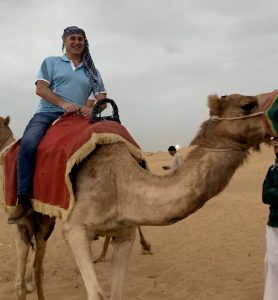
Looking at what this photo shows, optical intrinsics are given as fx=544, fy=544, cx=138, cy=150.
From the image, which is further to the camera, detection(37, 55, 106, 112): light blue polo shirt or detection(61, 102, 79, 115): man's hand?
detection(37, 55, 106, 112): light blue polo shirt

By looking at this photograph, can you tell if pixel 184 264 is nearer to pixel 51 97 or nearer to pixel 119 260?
pixel 119 260

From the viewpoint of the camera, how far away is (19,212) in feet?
16.5

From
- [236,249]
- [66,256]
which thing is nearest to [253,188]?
[236,249]

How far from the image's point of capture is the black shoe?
4996 mm

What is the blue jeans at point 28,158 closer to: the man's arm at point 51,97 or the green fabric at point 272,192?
the man's arm at point 51,97

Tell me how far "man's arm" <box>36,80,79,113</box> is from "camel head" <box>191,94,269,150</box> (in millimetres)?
1549

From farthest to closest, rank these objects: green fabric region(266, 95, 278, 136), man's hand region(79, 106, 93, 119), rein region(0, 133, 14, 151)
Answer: rein region(0, 133, 14, 151)
man's hand region(79, 106, 93, 119)
green fabric region(266, 95, 278, 136)

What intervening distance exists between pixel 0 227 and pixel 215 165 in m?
9.36

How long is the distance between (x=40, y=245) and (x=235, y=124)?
3.04 metres

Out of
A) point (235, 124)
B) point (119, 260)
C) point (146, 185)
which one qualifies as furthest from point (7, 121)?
point (235, 124)

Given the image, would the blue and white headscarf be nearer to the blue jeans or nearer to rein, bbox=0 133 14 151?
the blue jeans

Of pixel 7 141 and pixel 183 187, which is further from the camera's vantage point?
pixel 7 141

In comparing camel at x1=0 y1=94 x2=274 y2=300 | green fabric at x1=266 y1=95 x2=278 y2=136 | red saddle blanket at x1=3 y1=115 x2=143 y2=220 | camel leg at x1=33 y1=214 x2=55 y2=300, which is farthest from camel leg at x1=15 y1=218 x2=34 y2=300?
green fabric at x1=266 y1=95 x2=278 y2=136

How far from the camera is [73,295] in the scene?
6.47 m
